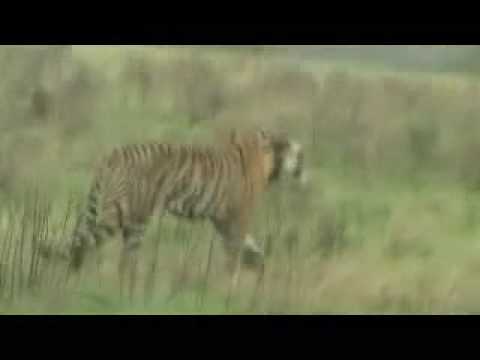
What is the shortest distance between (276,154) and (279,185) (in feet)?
0.59

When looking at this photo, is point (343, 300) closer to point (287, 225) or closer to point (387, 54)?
point (287, 225)

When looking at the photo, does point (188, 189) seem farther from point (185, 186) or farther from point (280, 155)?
point (280, 155)

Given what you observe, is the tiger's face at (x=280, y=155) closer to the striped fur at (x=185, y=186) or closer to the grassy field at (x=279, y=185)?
the striped fur at (x=185, y=186)

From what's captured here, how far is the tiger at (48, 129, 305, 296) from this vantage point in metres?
4.59

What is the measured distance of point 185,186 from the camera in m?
4.88

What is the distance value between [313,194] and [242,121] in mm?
1008

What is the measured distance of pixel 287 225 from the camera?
199 inches

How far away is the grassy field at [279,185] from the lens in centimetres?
445

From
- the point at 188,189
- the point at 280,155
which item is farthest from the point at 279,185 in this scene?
the point at 188,189

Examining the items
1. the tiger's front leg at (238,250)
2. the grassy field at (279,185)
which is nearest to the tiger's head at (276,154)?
the grassy field at (279,185)

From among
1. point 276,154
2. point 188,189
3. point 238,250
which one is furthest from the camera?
point 276,154

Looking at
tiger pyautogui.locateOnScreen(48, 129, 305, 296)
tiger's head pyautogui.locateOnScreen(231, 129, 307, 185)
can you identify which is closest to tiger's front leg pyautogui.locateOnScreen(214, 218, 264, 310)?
tiger pyautogui.locateOnScreen(48, 129, 305, 296)

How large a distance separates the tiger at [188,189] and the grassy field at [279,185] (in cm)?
8
